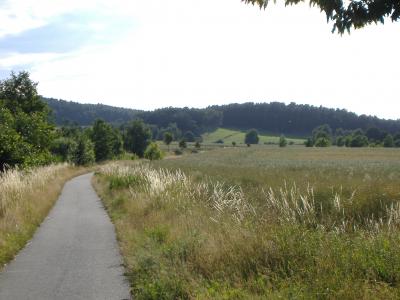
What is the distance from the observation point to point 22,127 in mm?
32094

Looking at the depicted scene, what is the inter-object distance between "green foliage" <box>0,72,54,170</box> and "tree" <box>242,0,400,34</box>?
19907mm

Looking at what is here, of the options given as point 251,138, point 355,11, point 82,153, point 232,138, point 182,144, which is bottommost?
point 182,144

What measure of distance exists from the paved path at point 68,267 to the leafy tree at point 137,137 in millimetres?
100882

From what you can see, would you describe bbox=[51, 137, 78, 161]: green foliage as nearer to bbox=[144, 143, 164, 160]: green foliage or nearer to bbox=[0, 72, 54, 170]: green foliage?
bbox=[0, 72, 54, 170]: green foliage

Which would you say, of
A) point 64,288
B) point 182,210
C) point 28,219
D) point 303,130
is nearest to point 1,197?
point 28,219

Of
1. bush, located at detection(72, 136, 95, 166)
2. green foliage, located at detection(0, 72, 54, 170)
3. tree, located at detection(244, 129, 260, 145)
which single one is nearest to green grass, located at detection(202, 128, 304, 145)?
tree, located at detection(244, 129, 260, 145)

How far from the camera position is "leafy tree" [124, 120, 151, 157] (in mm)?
115875

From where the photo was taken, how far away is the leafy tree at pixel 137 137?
115875 millimetres

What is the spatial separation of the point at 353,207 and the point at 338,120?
197m

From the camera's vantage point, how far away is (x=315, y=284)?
5715 mm

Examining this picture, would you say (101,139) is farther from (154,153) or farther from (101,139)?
(154,153)

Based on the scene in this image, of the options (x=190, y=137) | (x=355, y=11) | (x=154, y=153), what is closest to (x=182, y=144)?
(x=154, y=153)

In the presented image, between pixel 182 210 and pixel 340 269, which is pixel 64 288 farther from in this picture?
pixel 182 210

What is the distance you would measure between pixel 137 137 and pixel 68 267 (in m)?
108
